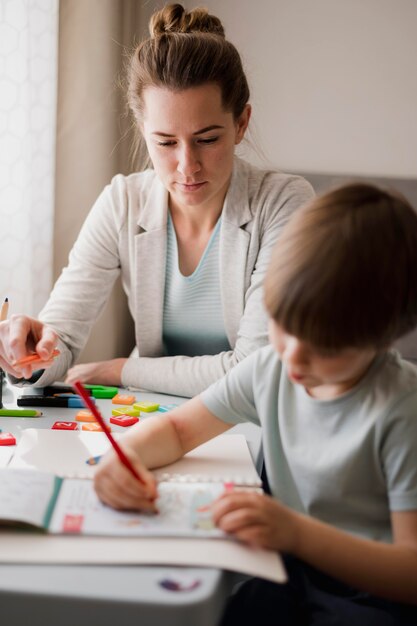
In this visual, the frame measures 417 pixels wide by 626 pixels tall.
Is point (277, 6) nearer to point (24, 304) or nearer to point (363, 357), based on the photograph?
point (24, 304)

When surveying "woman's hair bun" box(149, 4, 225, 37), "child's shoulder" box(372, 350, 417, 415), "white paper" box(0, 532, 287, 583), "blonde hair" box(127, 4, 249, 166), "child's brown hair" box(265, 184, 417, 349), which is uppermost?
"woman's hair bun" box(149, 4, 225, 37)

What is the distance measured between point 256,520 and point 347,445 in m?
0.17

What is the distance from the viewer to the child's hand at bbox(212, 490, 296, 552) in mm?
712

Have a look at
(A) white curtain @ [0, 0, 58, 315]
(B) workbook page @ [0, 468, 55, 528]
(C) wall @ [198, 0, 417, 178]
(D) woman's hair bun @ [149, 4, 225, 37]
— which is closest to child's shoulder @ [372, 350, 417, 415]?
(B) workbook page @ [0, 468, 55, 528]

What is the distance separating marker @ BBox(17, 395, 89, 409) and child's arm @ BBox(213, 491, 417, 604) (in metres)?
0.53

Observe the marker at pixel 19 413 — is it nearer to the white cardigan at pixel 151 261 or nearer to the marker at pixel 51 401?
the marker at pixel 51 401

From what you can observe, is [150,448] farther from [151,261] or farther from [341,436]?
[151,261]

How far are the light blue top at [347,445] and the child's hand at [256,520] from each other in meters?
0.13

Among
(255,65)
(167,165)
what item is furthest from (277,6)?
(167,165)

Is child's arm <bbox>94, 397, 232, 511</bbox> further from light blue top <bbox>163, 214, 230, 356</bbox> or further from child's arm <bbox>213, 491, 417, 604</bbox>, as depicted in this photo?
light blue top <bbox>163, 214, 230, 356</bbox>

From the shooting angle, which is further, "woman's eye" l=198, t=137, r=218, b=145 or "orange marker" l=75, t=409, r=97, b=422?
"woman's eye" l=198, t=137, r=218, b=145

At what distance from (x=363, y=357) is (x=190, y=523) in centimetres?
26

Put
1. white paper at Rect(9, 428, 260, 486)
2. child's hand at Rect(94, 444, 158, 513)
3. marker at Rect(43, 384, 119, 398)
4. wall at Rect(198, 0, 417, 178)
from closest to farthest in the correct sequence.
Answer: child's hand at Rect(94, 444, 158, 513), white paper at Rect(9, 428, 260, 486), marker at Rect(43, 384, 119, 398), wall at Rect(198, 0, 417, 178)

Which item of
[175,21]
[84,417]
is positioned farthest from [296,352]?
[175,21]
